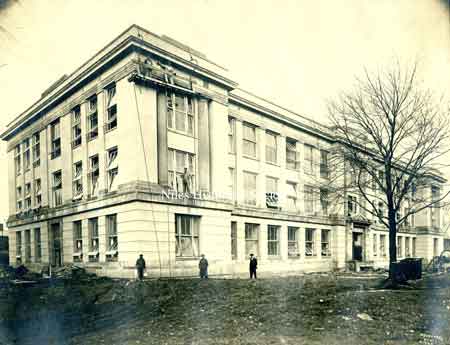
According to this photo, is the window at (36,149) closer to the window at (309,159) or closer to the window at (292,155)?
the window at (292,155)

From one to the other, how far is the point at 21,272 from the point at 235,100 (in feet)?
54.6

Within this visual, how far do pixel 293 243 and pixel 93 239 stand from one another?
15677mm

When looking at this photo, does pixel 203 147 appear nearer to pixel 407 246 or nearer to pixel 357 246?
pixel 357 246

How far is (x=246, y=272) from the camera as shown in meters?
25.2

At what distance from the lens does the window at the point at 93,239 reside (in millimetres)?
18734

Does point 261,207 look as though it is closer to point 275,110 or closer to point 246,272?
point 246,272

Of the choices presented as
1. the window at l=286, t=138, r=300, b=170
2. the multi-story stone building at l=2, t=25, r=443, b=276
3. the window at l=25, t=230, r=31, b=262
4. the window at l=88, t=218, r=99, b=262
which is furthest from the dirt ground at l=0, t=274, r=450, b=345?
the window at l=286, t=138, r=300, b=170

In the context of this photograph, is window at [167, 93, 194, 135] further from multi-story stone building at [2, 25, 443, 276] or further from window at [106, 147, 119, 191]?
window at [106, 147, 119, 191]

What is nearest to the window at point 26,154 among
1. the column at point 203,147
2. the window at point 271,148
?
the column at point 203,147

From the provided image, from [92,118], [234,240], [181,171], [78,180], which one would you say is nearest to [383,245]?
[234,240]

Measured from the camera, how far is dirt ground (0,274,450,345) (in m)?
9.09

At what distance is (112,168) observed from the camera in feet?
62.6

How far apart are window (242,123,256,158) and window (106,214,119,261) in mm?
10666

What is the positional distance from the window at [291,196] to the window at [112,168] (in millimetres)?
14282
